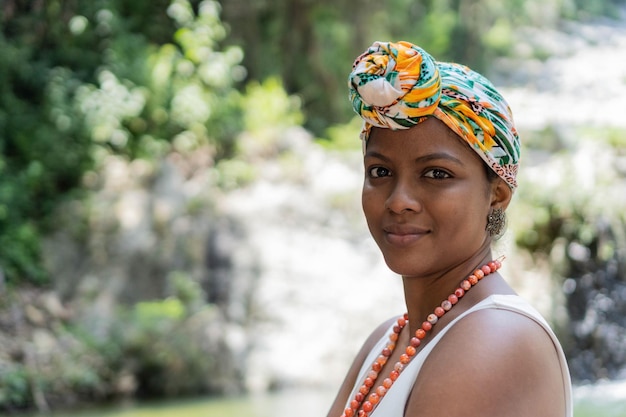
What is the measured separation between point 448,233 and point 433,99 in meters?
0.22

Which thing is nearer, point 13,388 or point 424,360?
point 424,360

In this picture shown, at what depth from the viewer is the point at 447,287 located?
4.86 feet

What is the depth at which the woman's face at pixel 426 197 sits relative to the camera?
1387mm

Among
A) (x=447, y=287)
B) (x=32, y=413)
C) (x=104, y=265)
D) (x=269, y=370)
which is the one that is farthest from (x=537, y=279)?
(x=447, y=287)

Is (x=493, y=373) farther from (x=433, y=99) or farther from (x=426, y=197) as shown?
(x=433, y=99)

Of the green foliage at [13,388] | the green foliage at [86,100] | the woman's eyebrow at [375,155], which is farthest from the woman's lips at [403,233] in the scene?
the green foliage at [86,100]

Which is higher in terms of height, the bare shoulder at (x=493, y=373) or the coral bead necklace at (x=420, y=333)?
the coral bead necklace at (x=420, y=333)

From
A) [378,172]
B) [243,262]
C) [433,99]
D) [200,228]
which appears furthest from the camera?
[200,228]

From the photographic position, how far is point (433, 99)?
136 centimetres

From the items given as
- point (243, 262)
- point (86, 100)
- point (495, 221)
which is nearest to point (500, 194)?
point (495, 221)

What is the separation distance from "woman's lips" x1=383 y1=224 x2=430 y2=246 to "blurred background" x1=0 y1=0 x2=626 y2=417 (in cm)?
634

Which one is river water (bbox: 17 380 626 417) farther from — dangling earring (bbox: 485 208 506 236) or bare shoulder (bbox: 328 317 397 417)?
dangling earring (bbox: 485 208 506 236)

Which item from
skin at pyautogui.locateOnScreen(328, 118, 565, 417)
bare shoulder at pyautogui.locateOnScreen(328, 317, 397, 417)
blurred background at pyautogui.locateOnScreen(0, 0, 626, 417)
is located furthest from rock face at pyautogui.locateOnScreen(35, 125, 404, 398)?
skin at pyautogui.locateOnScreen(328, 118, 565, 417)

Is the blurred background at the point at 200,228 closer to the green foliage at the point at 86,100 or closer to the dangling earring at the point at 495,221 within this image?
the green foliage at the point at 86,100
